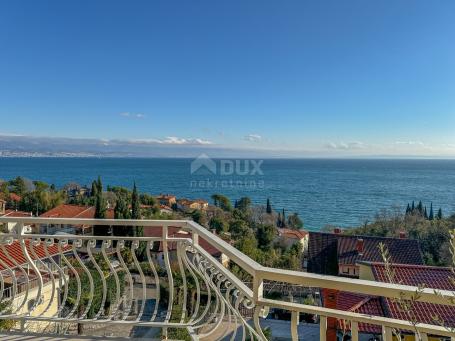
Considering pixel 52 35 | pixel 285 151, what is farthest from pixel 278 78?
pixel 285 151

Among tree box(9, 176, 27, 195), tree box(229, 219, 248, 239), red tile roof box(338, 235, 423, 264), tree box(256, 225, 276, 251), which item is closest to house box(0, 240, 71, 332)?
red tile roof box(338, 235, 423, 264)

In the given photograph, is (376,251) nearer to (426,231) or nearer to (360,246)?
(360,246)

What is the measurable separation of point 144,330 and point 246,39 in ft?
45.9

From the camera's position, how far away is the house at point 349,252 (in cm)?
1439

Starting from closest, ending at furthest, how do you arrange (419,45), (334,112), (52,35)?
(419,45), (52,35), (334,112)

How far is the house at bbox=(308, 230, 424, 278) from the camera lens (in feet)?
47.2

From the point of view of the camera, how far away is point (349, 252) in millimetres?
15055

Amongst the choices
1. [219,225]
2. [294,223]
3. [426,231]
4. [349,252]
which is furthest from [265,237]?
[294,223]

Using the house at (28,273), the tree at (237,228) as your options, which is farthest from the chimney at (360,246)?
the house at (28,273)

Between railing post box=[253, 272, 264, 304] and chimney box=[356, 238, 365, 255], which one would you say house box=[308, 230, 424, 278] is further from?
railing post box=[253, 272, 264, 304]

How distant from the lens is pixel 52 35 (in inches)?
460

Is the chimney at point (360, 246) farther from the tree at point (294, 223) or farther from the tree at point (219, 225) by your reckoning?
the tree at point (294, 223)

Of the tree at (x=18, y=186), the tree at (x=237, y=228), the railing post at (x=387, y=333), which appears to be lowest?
the tree at (x=237, y=228)

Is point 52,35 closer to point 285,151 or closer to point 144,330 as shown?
point 144,330
